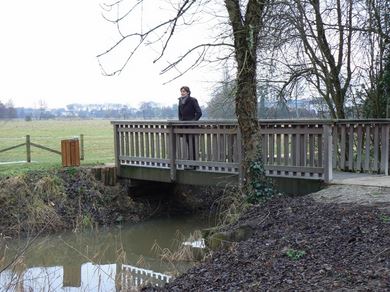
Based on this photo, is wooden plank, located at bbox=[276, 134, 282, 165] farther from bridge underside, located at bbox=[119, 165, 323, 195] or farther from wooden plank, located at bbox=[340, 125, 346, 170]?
wooden plank, located at bbox=[340, 125, 346, 170]

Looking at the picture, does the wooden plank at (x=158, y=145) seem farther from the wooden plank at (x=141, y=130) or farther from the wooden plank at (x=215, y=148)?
the wooden plank at (x=215, y=148)

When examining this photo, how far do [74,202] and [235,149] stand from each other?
13.1 ft

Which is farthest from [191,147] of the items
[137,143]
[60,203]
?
[60,203]

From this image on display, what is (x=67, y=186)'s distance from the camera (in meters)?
11.9

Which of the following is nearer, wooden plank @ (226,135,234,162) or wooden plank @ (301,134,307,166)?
wooden plank @ (301,134,307,166)

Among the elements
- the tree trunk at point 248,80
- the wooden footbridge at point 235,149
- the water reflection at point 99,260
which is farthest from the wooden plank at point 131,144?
the tree trunk at point 248,80

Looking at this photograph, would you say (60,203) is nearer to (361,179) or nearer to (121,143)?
(121,143)

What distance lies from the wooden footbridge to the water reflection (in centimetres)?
132

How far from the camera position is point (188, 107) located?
1160 centimetres

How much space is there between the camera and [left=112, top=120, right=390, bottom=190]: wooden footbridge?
8953 mm

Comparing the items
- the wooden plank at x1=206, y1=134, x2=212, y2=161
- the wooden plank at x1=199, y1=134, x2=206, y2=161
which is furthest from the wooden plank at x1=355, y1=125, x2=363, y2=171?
the wooden plank at x1=199, y1=134, x2=206, y2=161

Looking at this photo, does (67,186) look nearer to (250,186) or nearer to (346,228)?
(250,186)

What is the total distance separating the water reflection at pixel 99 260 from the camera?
7.47 metres

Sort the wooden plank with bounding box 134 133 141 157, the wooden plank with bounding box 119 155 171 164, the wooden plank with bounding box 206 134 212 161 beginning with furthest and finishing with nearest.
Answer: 1. the wooden plank with bounding box 134 133 141 157
2. the wooden plank with bounding box 119 155 171 164
3. the wooden plank with bounding box 206 134 212 161
